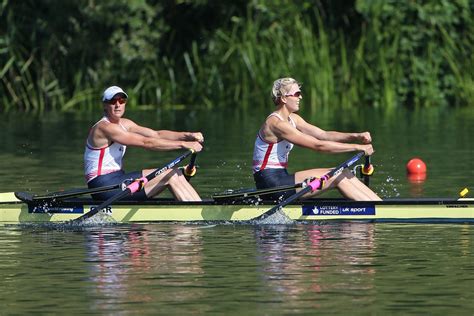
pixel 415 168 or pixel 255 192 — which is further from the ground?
pixel 415 168

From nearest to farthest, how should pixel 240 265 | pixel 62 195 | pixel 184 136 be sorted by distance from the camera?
pixel 240 265, pixel 62 195, pixel 184 136

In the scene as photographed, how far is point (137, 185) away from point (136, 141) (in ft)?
2.00

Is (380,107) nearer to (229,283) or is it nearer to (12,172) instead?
(12,172)

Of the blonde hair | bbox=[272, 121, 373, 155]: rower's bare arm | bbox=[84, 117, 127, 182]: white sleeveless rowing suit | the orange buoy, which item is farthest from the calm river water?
the blonde hair

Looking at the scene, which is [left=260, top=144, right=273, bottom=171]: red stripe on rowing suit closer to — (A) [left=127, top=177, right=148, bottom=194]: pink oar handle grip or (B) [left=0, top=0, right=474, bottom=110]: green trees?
(A) [left=127, top=177, right=148, bottom=194]: pink oar handle grip

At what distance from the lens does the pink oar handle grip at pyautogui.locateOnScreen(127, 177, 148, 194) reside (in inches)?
702

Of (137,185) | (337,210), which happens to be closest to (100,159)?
(137,185)

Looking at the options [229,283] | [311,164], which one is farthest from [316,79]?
[229,283]

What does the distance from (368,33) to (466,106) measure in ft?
11.8

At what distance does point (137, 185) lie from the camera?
17.9m

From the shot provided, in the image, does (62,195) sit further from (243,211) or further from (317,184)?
(317,184)

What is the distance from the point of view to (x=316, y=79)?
132 ft

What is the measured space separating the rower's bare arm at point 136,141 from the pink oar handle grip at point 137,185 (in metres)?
0.47

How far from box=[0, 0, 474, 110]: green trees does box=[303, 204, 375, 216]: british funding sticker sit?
22.1 metres
